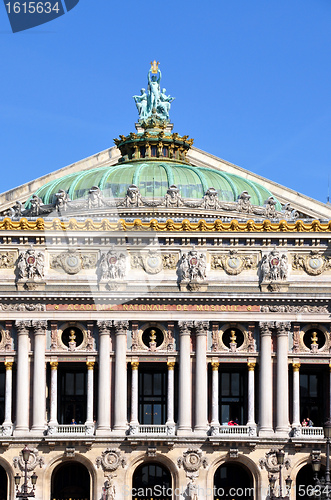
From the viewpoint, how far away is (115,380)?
7919cm

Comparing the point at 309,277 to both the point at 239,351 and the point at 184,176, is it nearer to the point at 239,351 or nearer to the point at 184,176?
the point at 239,351

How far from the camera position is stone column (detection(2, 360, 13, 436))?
3078 inches

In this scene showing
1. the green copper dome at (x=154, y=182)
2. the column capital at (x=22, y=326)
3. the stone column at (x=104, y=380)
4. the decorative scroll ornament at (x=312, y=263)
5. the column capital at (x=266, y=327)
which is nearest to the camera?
the stone column at (x=104, y=380)

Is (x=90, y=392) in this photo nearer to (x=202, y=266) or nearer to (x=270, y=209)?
(x=202, y=266)

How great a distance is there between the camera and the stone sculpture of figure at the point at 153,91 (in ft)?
352

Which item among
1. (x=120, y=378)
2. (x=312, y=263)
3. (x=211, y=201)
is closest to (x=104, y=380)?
(x=120, y=378)

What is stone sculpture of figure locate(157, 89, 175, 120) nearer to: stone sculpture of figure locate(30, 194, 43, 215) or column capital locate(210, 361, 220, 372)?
stone sculpture of figure locate(30, 194, 43, 215)

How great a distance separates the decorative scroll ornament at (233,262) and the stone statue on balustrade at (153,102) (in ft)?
86.7

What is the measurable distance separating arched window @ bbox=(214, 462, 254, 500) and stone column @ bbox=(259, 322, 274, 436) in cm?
258

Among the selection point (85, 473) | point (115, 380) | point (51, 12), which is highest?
point (51, 12)

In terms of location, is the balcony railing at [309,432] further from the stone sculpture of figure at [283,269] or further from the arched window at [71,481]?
the arched window at [71,481]

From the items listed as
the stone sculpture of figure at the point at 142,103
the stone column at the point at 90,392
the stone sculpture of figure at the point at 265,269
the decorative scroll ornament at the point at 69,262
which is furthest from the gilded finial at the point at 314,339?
the stone sculpture of figure at the point at 142,103

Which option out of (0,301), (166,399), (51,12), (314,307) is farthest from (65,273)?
(51,12)

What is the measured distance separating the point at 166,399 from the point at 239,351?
5.02 metres
